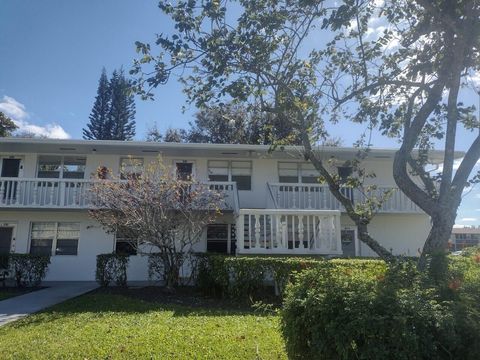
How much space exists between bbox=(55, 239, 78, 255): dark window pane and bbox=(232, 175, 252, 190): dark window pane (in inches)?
277

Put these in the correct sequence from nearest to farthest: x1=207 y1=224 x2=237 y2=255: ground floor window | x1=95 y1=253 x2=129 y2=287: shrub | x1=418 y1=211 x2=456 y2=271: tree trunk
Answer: x1=418 y1=211 x2=456 y2=271: tree trunk → x1=95 y1=253 x2=129 y2=287: shrub → x1=207 y1=224 x2=237 y2=255: ground floor window

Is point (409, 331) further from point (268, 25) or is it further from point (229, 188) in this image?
point (229, 188)

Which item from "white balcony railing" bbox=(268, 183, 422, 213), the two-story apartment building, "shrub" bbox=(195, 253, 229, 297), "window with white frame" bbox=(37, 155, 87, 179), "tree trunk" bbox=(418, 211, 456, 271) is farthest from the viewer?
"window with white frame" bbox=(37, 155, 87, 179)

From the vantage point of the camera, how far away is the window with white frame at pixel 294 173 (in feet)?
61.9

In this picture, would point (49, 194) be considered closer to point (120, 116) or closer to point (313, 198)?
point (313, 198)

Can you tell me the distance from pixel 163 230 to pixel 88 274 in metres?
6.99

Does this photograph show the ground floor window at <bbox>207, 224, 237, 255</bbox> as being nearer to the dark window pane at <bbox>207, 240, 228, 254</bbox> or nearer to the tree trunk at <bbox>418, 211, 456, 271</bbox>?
the dark window pane at <bbox>207, 240, 228, 254</bbox>

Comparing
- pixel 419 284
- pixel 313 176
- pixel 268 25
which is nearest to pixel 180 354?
pixel 419 284

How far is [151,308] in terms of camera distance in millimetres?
9969

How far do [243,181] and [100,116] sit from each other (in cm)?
2783

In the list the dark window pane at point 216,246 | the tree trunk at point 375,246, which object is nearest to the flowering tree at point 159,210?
the dark window pane at point 216,246

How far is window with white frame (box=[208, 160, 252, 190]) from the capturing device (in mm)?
18609

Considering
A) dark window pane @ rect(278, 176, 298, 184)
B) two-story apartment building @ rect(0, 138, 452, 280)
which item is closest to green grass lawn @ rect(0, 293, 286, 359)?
two-story apartment building @ rect(0, 138, 452, 280)

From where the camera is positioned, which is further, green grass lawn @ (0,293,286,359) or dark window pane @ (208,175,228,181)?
dark window pane @ (208,175,228,181)
